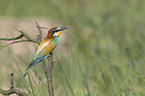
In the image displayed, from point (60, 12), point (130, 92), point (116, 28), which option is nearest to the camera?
point (130, 92)

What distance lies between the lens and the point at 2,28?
396 cm

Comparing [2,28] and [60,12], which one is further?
[2,28]

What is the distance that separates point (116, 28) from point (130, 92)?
2116 millimetres

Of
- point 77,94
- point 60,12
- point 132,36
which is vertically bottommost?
point 132,36

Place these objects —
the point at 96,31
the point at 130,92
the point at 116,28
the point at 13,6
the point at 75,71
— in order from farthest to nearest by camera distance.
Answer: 1. the point at 13,6
2. the point at 116,28
3. the point at 96,31
4. the point at 75,71
5. the point at 130,92

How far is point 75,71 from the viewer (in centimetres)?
139

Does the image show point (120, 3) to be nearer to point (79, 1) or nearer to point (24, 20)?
point (79, 1)

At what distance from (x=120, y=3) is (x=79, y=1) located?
0.57 metres

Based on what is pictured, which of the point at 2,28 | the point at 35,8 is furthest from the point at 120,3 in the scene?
the point at 35,8

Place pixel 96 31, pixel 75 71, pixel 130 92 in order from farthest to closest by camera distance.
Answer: pixel 96 31 < pixel 75 71 < pixel 130 92

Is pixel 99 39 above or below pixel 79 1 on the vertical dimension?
below

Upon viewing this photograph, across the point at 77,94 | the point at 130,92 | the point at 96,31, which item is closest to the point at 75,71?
the point at 77,94

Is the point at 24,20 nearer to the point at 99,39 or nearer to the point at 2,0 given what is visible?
the point at 2,0

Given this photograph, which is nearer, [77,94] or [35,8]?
[77,94]
